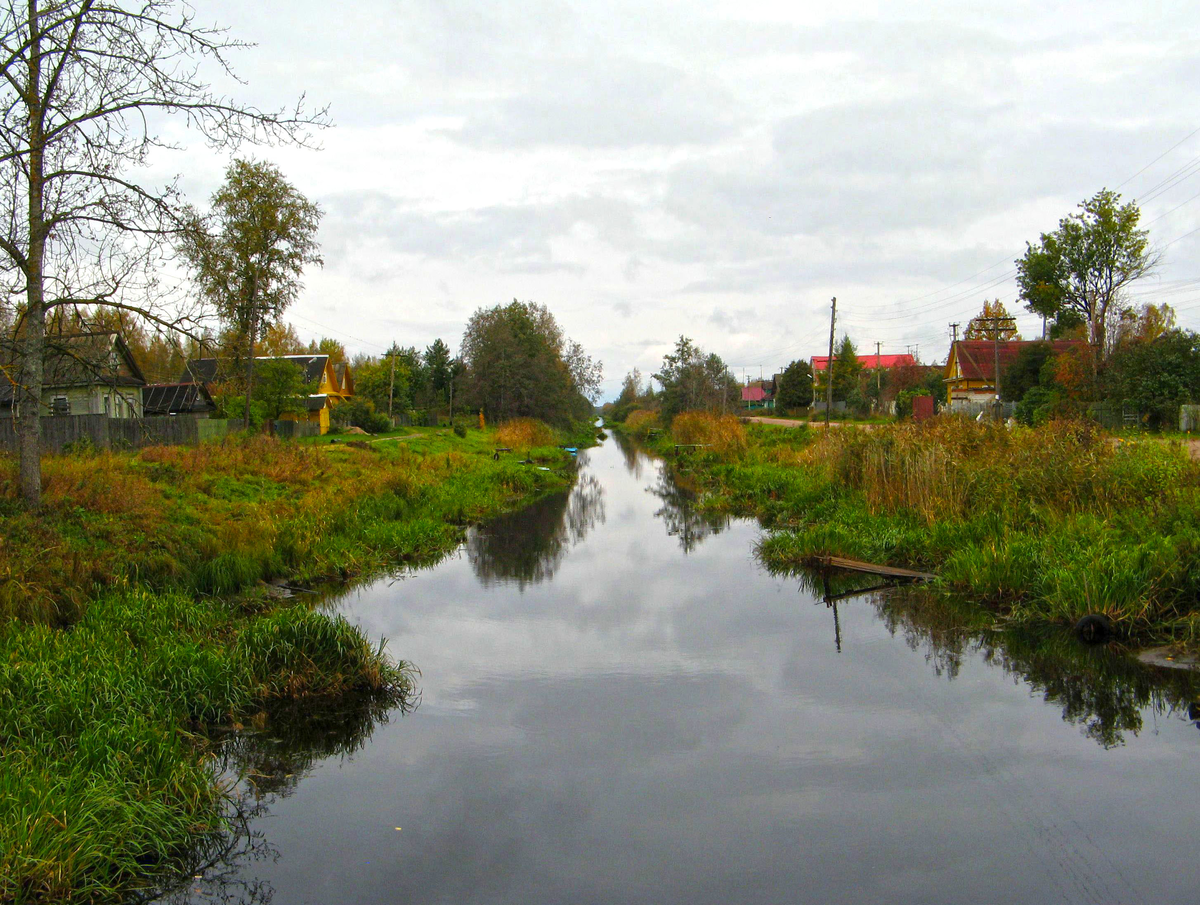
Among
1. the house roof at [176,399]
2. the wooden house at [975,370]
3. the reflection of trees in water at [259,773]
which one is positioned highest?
the wooden house at [975,370]

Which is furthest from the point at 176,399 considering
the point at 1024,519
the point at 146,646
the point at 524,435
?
the point at 1024,519

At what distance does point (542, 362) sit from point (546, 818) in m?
52.8

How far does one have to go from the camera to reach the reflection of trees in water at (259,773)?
17.7 ft

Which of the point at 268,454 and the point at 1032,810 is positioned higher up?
the point at 268,454

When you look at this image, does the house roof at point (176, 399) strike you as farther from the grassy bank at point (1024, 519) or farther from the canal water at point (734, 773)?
the canal water at point (734, 773)

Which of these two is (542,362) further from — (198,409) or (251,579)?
(251,579)

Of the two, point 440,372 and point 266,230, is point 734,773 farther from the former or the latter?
point 440,372

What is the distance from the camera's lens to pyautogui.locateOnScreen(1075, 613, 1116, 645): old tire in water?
960 centimetres

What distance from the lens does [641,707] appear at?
845cm

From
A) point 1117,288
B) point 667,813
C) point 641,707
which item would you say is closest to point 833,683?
point 641,707

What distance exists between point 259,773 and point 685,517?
16.2 m

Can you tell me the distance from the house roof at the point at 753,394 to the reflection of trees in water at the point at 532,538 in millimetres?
98150

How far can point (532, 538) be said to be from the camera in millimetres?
19141

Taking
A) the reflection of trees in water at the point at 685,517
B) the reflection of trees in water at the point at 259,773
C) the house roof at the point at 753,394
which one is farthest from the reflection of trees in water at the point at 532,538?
the house roof at the point at 753,394
